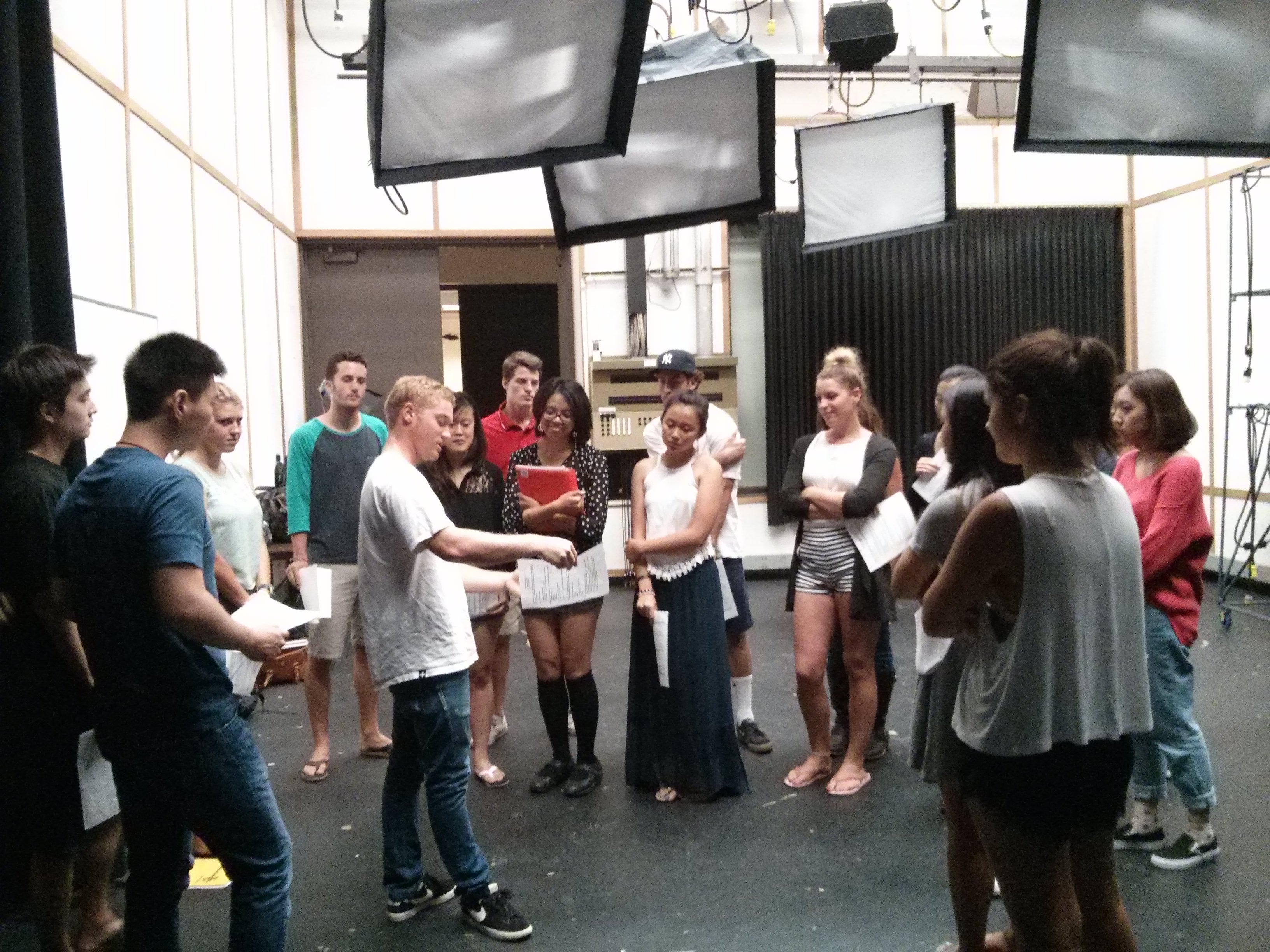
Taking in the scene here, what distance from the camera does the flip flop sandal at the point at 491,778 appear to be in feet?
11.3

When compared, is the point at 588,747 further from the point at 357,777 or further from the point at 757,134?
the point at 757,134

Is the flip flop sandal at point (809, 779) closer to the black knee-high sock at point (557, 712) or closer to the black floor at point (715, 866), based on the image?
the black floor at point (715, 866)

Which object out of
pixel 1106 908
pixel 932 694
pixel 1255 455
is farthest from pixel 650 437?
pixel 1255 455

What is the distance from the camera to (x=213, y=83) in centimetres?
512

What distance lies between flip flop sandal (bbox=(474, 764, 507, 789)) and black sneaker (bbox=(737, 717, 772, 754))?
35.0 inches

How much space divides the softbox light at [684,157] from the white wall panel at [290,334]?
430 cm

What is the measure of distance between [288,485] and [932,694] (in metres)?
2.55

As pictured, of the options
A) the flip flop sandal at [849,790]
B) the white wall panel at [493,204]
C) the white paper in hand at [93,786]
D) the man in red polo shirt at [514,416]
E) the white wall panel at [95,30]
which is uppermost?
the white wall panel at [493,204]

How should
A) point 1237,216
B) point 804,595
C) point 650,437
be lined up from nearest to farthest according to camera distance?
point 804,595, point 650,437, point 1237,216

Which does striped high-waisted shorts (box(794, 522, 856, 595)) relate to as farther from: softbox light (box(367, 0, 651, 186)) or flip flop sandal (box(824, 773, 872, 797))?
softbox light (box(367, 0, 651, 186))

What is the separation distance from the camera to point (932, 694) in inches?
Result: 83.1

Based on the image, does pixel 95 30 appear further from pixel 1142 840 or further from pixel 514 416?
pixel 1142 840

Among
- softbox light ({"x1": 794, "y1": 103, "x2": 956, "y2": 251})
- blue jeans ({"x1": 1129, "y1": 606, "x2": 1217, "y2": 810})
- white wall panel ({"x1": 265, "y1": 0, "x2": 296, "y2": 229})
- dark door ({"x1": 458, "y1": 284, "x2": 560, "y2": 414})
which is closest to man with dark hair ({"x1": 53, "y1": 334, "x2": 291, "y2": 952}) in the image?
blue jeans ({"x1": 1129, "y1": 606, "x2": 1217, "y2": 810})

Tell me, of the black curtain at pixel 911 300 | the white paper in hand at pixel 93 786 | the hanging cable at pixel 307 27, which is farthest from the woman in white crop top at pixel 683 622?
the hanging cable at pixel 307 27
